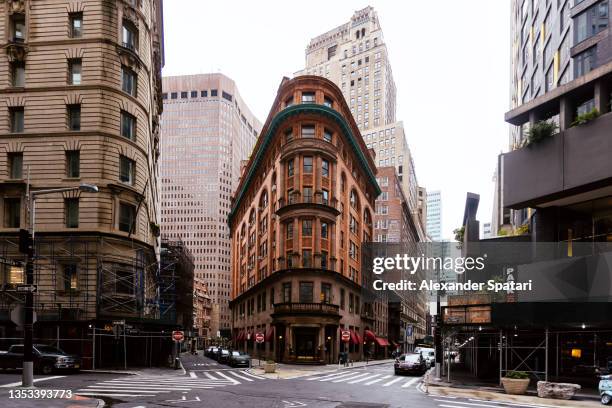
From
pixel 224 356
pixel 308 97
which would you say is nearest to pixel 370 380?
pixel 224 356

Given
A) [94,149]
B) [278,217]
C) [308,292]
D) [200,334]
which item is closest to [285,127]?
[278,217]

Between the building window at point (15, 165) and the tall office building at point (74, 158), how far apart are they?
0.24ft

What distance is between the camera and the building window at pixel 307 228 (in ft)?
200

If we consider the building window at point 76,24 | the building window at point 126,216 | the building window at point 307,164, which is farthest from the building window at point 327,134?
the building window at point 76,24

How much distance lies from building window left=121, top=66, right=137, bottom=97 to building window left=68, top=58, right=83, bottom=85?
2979mm

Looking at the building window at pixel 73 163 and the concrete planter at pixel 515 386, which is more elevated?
the building window at pixel 73 163

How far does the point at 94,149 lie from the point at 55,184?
141 inches

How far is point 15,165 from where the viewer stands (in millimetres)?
42625

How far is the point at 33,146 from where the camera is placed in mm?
42094

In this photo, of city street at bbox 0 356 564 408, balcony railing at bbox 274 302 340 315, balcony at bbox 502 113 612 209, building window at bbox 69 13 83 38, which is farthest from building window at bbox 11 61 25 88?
balcony at bbox 502 113 612 209

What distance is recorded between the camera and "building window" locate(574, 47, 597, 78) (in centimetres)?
3747

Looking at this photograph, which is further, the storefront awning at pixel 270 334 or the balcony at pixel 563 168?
the storefront awning at pixel 270 334

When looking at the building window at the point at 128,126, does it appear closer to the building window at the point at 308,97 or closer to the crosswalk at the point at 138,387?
the crosswalk at the point at 138,387

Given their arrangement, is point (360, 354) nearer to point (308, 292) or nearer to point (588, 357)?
point (308, 292)
